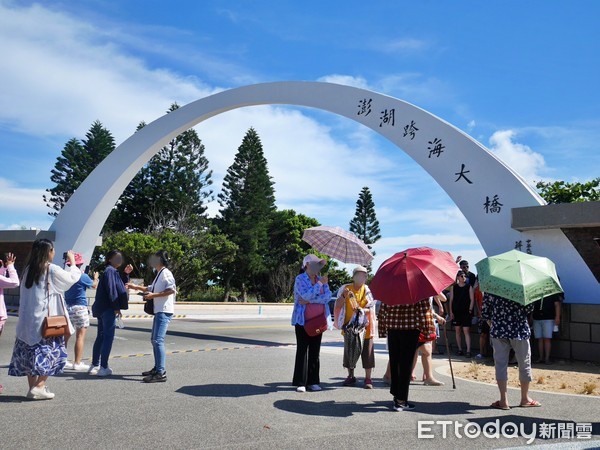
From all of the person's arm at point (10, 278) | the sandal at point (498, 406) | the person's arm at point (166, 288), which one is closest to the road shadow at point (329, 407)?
the sandal at point (498, 406)

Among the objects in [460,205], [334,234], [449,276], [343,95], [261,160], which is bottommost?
[449,276]

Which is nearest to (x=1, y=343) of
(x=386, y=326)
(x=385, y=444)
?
(x=386, y=326)

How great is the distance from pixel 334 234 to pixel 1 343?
21.6ft

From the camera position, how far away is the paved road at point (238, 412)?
4453 mm

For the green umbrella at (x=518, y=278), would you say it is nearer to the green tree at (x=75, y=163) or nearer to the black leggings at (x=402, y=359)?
the black leggings at (x=402, y=359)

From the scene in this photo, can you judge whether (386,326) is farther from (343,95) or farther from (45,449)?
(343,95)

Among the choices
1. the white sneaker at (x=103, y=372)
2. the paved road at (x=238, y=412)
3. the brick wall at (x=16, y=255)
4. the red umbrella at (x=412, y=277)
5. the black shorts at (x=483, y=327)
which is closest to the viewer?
the paved road at (x=238, y=412)

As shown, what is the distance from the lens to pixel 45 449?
162 inches

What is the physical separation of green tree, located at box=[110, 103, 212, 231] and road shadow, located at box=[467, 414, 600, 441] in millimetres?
37897

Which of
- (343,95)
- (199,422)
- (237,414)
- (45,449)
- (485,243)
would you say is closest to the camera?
(45,449)

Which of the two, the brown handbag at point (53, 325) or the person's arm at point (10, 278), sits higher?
the person's arm at point (10, 278)

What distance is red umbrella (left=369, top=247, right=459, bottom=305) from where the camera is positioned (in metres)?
5.46

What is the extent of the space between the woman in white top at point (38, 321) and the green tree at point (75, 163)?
40117 mm

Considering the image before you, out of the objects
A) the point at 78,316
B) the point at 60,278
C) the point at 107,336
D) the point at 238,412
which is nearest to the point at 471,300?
the point at 238,412
